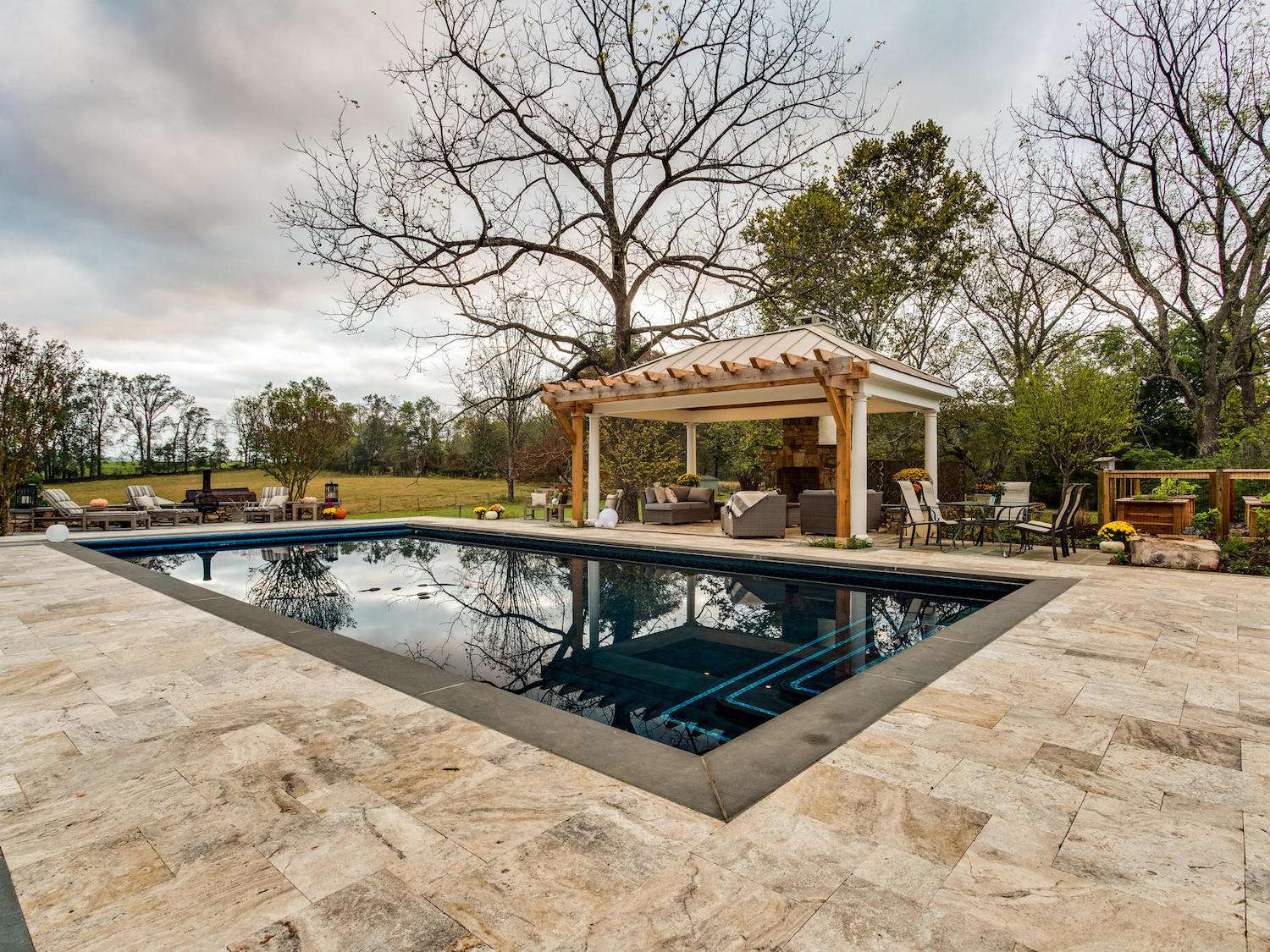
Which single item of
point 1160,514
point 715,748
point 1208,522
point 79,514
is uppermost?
point 1160,514

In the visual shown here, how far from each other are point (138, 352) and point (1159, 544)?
86.6 ft

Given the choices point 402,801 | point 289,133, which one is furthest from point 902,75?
point 402,801

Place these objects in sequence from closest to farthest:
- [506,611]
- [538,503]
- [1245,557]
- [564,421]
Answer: [506,611] → [1245,557] → [564,421] → [538,503]

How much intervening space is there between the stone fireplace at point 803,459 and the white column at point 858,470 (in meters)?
5.48

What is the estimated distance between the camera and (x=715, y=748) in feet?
8.87

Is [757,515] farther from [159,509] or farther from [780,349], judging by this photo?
[159,509]

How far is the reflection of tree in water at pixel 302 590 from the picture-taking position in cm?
587

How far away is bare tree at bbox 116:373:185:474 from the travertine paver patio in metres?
25.1

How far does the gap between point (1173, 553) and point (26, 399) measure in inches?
689

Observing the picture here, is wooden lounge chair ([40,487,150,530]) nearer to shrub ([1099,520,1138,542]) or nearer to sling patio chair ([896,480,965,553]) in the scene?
sling patio chair ([896,480,965,553])

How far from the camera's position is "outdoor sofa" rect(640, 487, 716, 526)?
40.0 feet

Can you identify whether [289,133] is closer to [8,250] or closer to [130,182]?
[130,182]

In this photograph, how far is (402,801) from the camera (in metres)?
1.94

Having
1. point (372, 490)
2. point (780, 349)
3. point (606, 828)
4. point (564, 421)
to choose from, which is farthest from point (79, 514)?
point (606, 828)
